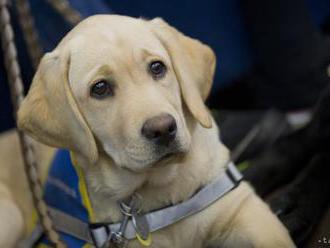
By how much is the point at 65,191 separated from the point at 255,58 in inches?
49.3

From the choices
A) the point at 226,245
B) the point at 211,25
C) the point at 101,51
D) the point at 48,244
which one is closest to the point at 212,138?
the point at 226,245

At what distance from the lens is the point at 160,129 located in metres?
1.30

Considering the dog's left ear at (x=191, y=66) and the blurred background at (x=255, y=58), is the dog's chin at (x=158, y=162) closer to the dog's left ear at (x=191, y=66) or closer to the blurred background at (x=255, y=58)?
the dog's left ear at (x=191, y=66)

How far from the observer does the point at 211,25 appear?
2588 mm

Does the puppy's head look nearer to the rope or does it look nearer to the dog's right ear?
the dog's right ear

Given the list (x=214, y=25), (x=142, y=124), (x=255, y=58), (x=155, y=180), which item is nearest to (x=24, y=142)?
(x=155, y=180)

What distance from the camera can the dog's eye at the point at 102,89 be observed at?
1390 mm

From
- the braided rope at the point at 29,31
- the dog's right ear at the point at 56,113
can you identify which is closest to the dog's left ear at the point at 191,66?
the dog's right ear at the point at 56,113

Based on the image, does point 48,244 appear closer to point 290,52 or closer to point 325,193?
point 325,193

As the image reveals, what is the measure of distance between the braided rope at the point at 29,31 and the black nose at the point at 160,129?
0.78 metres

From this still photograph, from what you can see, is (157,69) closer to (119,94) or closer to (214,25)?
(119,94)

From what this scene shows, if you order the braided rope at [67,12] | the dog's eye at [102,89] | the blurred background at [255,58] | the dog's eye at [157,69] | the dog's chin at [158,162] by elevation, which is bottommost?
the blurred background at [255,58]

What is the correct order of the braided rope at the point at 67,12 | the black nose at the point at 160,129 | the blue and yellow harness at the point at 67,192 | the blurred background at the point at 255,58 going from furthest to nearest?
the blurred background at the point at 255,58, the braided rope at the point at 67,12, the blue and yellow harness at the point at 67,192, the black nose at the point at 160,129

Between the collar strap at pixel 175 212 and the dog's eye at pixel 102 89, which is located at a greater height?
the dog's eye at pixel 102 89
